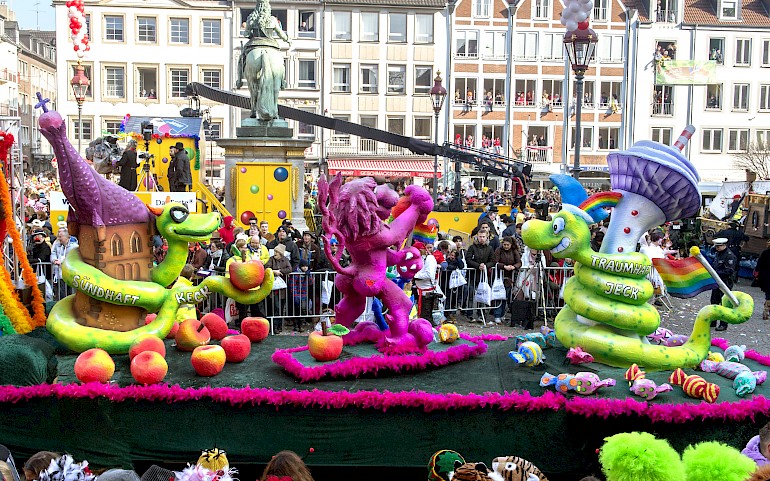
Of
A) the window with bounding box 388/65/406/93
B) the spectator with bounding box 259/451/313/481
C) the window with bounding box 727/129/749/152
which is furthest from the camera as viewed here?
the window with bounding box 727/129/749/152

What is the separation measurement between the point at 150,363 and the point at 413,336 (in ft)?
6.61

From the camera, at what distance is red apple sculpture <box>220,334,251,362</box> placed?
5996mm

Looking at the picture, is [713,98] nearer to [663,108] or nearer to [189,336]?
[663,108]

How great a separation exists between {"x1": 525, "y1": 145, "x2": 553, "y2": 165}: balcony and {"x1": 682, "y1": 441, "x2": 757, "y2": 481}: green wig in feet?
131

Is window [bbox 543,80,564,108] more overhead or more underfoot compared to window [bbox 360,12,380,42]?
more underfoot

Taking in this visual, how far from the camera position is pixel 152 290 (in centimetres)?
622

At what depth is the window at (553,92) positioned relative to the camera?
42.9m

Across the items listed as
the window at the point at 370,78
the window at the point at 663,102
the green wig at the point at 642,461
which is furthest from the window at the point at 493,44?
the green wig at the point at 642,461

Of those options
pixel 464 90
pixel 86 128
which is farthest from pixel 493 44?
pixel 86 128

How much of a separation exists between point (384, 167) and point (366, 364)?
1389 inches

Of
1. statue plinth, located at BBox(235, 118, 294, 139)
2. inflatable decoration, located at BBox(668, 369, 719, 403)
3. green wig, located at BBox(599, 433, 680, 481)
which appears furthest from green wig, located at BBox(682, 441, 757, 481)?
statue plinth, located at BBox(235, 118, 294, 139)

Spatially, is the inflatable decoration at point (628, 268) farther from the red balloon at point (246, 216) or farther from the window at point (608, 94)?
the window at point (608, 94)

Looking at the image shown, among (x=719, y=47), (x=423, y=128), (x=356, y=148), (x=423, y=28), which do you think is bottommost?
(x=356, y=148)

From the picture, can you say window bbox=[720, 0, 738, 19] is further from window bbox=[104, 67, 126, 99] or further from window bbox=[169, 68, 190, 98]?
window bbox=[104, 67, 126, 99]
